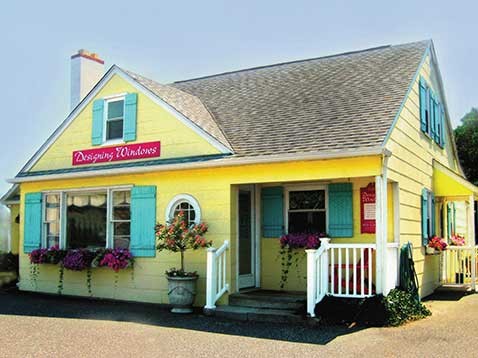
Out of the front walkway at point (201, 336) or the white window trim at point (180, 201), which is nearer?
the front walkway at point (201, 336)

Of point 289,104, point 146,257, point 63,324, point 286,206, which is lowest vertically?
point 63,324

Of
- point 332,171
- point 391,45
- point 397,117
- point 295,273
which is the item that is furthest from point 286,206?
point 391,45

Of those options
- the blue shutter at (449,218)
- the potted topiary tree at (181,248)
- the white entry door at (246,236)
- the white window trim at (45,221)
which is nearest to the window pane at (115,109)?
the white window trim at (45,221)

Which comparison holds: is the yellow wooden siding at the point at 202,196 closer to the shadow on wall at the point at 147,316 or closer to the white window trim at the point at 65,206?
the white window trim at the point at 65,206

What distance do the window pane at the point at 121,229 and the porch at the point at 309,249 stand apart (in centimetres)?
263

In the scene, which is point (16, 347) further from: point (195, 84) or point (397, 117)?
point (195, 84)

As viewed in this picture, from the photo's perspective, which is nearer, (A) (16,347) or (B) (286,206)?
(A) (16,347)

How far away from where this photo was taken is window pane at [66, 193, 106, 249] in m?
13.3

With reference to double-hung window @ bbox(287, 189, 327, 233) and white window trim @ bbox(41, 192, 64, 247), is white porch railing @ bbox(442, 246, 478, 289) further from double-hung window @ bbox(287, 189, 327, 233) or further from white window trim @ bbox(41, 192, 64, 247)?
white window trim @ bbox(41, 192, 64, 247)

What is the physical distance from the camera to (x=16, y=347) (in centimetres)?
800

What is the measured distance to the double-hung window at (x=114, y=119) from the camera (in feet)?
44.3

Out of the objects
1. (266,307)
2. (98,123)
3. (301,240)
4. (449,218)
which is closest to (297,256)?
(301,240)

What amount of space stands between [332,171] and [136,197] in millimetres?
4517

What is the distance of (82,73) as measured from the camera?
15914 millimetres
